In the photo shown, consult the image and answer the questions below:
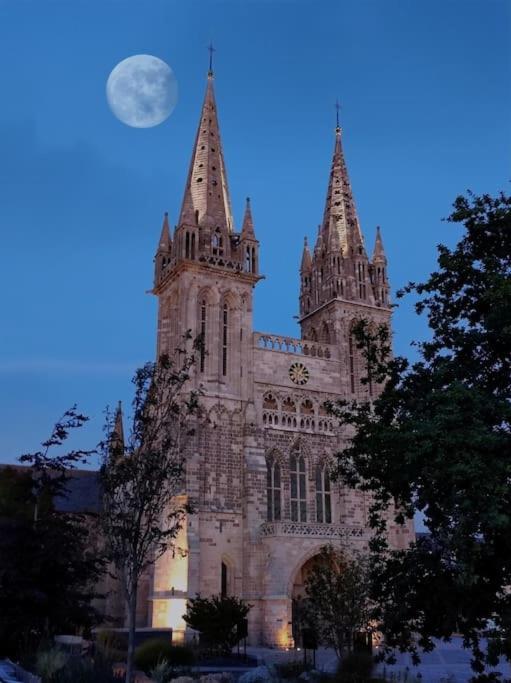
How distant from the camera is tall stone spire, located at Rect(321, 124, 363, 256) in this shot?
4862cm

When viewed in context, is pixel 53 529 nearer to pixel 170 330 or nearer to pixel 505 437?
pixel 505 437

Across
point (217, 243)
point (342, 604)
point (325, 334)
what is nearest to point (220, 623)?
point (342, 604)

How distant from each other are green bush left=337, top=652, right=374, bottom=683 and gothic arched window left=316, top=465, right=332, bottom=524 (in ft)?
81.9

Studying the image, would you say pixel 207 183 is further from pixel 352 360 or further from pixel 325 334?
pixel 352 360

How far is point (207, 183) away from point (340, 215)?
10.3 m

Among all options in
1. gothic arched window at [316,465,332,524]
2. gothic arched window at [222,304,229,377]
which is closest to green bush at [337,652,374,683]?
gothic arched window at [316,465,332,524]

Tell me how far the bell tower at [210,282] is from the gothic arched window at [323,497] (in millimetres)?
6611

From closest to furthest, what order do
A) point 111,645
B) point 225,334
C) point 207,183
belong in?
point 111,645, point 225,334, point 207,183

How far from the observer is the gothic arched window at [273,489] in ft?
129

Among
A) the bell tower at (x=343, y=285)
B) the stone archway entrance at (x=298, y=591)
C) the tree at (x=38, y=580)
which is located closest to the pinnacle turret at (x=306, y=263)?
the bell tower at (x=343, y=285)

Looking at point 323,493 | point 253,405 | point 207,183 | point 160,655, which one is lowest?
point 160,655

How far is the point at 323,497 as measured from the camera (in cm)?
4119

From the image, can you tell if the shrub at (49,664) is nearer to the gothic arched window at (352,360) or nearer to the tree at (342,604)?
the tree at (342,604)

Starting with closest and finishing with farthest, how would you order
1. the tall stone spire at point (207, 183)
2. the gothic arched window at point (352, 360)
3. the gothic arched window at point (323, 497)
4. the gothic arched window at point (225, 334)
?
the gothic arched window at point (225, 334)
the gothic arched window at point (323, 497)
the tall stone spire at point (207, 183)
the gothic arched window at point (352, 360)
